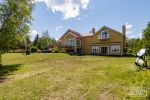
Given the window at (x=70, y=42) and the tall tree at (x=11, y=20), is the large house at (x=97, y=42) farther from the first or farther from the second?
the tall tree at (x=11, y=20)

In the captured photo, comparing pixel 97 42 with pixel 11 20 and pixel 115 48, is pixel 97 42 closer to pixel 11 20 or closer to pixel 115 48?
pixel 115 48

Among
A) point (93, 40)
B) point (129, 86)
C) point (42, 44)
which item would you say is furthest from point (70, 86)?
point (42, 44)

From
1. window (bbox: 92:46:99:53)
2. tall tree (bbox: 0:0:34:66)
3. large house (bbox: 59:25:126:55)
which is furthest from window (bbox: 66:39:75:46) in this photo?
tall tree (bbox: 0:0:34:66)

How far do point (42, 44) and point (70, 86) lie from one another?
5995 centimetres


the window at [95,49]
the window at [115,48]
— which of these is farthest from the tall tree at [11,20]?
the window at [95,49]

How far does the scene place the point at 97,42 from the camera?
4669cm

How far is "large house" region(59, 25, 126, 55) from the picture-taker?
43.4 meters

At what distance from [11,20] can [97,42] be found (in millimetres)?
29007

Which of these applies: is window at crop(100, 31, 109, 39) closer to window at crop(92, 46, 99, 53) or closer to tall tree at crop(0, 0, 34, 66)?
window at crop(92, 46, 99, 53)

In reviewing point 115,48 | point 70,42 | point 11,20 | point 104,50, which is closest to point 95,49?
point 104,50

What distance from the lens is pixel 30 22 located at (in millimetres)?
22297

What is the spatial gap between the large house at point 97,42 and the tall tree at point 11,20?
26.0 meters

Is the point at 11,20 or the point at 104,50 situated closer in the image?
the point at 11,20

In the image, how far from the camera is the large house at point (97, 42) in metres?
43.4
